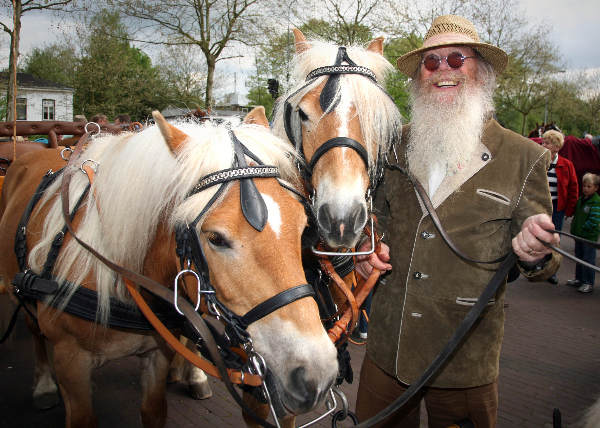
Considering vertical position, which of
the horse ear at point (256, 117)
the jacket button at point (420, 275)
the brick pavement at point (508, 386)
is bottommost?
the brick pavement at point (508, 386)

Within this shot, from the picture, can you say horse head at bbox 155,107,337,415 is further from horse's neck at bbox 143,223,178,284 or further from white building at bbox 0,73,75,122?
white building at bbox 0,73,75,122

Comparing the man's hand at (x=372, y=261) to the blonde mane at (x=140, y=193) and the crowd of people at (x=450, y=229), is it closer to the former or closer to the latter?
the crowd of people at (x=450, y=229)

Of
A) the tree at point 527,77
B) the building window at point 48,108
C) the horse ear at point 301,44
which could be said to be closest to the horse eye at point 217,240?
the horse ear at point 301,44

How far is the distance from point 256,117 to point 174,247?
0.77 m

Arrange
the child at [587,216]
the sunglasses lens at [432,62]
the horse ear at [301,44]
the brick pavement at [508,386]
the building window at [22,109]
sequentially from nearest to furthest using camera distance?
the sunglasses lens at [432,62]
the horse ear at [301,44]
the brick pavement at [508,386]
the child at [587,216]
the building window at [22,109]

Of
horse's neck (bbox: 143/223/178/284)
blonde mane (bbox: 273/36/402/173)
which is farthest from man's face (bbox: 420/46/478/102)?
horse's neck (bbox: 143/223/178/284)

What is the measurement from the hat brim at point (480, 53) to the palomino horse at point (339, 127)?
0.44ft

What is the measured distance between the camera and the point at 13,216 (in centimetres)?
288

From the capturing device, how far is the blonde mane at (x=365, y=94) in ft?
6.63

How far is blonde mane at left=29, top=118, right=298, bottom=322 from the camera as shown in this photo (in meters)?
1.57

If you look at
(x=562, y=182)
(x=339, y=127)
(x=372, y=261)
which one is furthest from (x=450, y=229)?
(x=562, y=182)

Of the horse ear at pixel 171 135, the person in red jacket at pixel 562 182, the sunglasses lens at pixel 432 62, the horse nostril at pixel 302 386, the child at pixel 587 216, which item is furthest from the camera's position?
the person in red jacket at pixel 562 182

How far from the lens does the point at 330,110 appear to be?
2.02 meters

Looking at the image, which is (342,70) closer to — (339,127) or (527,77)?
(339,127)
